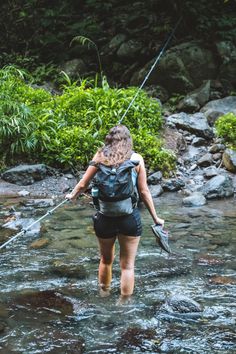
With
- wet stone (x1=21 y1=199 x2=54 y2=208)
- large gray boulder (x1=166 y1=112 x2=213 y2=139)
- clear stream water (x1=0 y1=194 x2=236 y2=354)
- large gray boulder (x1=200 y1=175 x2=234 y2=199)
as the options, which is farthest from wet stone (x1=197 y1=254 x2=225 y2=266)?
large gray boulder (x1=166 y1=112 x2=213 y2=139)

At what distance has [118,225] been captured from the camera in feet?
13.4

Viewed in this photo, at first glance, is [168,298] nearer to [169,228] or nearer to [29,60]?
[169,228]

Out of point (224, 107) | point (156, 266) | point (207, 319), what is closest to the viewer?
point (207, 319)

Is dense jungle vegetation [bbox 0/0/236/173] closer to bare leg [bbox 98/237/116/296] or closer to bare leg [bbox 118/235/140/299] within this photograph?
bare leg [bbox 98/237/116/296]

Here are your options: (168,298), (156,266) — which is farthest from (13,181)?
(168,298)

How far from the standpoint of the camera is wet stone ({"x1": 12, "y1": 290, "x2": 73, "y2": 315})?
4250 mm

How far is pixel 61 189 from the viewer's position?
29.1 feet

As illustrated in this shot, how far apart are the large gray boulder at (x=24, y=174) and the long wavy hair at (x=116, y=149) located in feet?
17.5

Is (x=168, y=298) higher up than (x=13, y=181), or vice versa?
(x=168, y=298)

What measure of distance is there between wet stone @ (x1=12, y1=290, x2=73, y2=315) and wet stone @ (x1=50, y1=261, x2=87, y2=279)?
19.9 inches

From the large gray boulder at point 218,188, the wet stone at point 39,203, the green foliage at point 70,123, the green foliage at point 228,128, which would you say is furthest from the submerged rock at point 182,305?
the green foliage at point 228,128

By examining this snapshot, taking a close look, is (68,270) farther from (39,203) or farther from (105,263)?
(39,203)

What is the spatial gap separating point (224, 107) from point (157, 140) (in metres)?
2.61

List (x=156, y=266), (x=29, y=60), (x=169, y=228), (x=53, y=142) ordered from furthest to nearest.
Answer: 1. (x=29, y=60)
2. (x=53, y=142)
3. (x=169, y=228)
4. (x=156, y=266)
